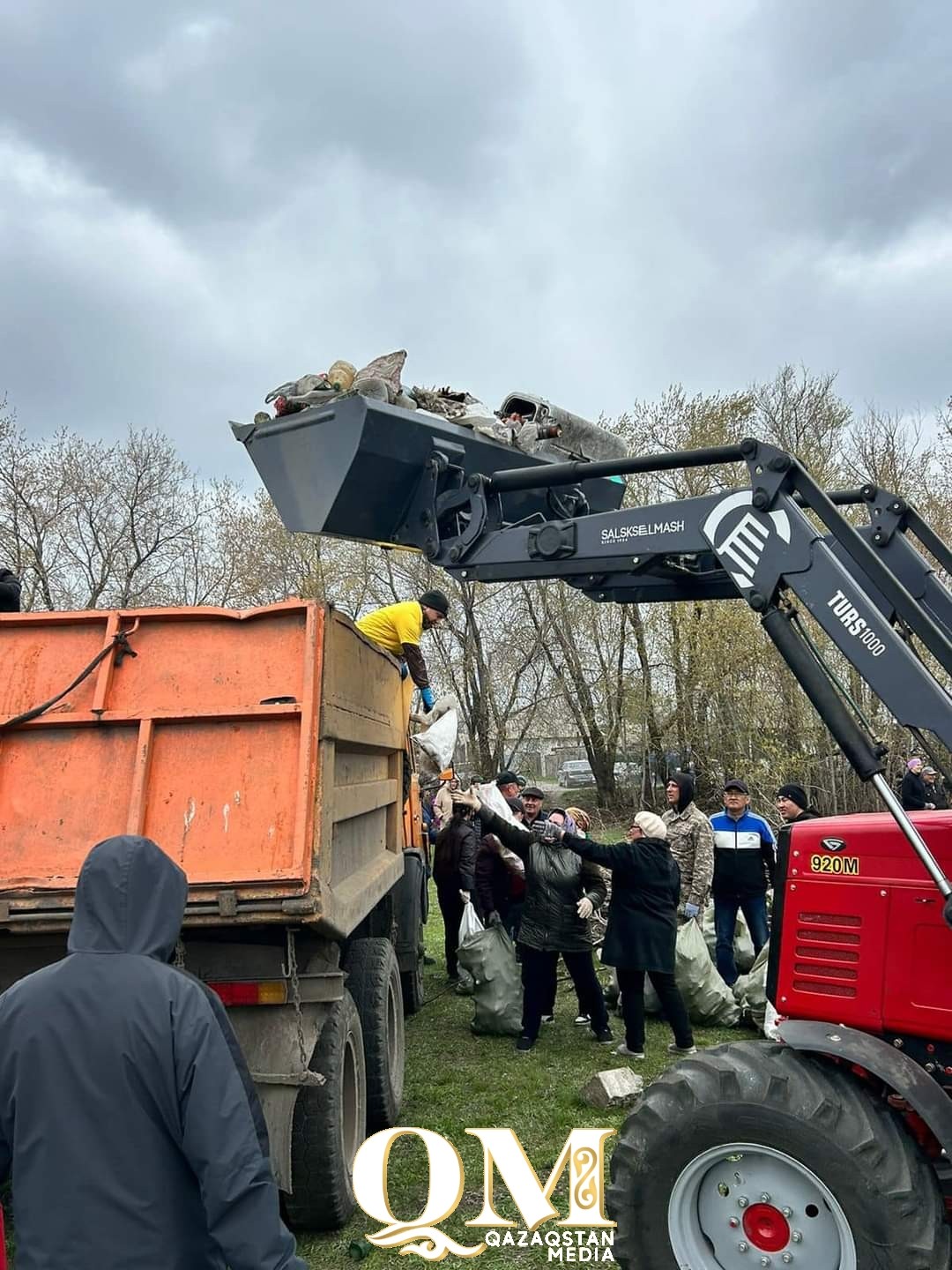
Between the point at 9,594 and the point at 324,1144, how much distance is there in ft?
10.6

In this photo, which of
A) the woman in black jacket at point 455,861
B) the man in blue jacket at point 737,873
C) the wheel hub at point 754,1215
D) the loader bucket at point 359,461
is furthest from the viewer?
the woman in black jacket at point 455,861

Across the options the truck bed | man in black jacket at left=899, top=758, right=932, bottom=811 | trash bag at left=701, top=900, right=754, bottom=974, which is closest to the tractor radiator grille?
Result: the truck bed

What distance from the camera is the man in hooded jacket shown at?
1.99 m

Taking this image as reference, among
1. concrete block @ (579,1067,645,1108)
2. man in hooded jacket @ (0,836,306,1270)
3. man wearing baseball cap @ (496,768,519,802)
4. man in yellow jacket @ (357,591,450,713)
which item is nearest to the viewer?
man in hooded jacket @ (0,836,306,1270)

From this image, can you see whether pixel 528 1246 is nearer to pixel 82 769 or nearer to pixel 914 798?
pixel 82 769

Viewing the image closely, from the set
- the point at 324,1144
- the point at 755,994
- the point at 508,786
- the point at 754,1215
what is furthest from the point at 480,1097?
the point at 508,786

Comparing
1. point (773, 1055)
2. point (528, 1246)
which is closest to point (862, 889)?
point (773, 1055)

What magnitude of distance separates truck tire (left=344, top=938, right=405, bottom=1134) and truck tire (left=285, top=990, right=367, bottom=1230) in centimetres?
71

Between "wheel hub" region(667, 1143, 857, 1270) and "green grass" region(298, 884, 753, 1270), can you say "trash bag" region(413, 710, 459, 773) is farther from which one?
"wheel hub" region(667, 1143, 857, 1270)

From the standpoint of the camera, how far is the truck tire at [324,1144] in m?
3.79

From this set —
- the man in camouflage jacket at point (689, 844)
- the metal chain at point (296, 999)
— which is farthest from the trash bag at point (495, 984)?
the metal chain at point (296, 999)

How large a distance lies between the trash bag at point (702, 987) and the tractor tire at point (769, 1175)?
3.76 meters

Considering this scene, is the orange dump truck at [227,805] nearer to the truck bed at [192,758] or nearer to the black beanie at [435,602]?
the truck bed at [192,758]

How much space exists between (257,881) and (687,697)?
19899 mm
